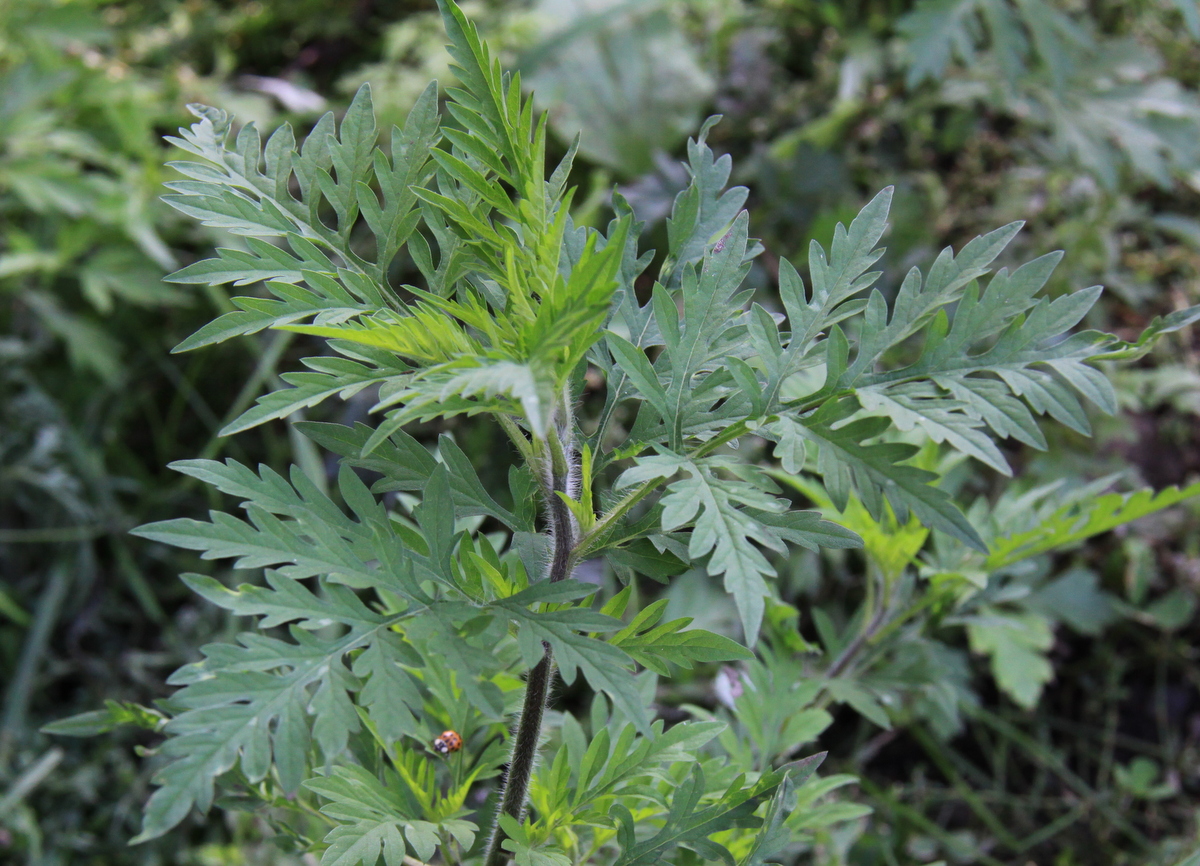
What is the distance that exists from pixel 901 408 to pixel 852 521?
443mm

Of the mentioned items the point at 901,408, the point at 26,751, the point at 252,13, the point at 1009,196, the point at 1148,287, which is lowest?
the point at 26,751

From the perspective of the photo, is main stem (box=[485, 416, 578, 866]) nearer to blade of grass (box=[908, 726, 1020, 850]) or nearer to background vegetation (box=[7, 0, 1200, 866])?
background vegetation (box=[7, 0, 1200, 866])

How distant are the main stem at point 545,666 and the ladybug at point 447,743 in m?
0.09

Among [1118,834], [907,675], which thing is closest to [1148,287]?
[1118,834]

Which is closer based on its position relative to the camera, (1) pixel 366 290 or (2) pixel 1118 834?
(1) pixel 366 290

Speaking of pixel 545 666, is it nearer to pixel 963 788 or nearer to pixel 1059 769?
pixel 963 788

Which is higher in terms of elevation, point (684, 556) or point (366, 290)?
point (366, 290)

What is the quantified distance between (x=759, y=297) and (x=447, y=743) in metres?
1.82

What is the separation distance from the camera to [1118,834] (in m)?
2.02

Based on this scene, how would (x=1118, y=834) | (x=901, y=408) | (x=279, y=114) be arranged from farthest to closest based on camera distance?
1. (x=279, y=114)
2. (x=1118, y=834)
3. (x=901, y=408)

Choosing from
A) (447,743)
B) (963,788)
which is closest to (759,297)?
(963,788)

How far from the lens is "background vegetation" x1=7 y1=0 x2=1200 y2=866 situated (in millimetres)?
2080

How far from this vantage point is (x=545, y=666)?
2.78 ft

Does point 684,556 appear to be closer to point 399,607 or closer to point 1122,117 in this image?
point 399,607
